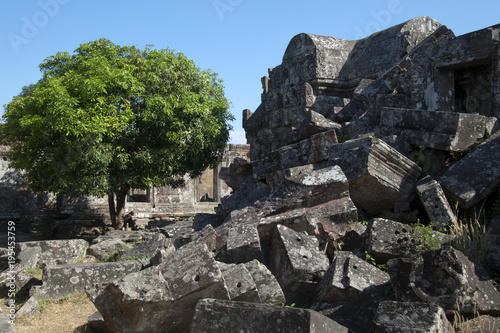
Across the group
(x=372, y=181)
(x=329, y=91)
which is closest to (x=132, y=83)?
(x=329, y=91)

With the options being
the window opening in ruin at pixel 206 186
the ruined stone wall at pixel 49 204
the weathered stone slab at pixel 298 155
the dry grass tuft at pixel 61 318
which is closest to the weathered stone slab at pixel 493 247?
the weathered stone slab at pixel 298 155

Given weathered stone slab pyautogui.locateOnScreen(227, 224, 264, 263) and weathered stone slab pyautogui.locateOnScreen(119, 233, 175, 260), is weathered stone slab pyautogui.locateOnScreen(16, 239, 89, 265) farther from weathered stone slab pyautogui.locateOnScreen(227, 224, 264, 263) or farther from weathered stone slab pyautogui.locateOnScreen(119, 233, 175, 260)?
weathered stone slab pyautogui.locateOnScreen(227, 224, 264, 263)

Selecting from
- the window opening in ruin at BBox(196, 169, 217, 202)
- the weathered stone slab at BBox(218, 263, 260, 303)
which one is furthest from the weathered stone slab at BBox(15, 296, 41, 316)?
the window opening in ruin at BBox(196, 169, 217, 202)

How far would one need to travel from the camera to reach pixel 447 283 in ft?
13.4

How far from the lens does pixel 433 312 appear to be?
3455 mm

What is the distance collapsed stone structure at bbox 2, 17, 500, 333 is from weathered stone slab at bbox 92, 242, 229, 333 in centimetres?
1

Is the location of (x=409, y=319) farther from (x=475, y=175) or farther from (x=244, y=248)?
(x=475, y=175)

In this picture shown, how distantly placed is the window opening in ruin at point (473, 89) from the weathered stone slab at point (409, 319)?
5.97 meters

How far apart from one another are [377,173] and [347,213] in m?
0.82

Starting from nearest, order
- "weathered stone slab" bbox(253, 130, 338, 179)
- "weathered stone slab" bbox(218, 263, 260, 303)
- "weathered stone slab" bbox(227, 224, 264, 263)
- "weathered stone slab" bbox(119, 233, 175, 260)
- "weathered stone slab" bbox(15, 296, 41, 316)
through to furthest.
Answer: "weathered stone slab" bbox(218, 263, 260, 303), "weathered stone slab" bbox(227, 224, 264, 263), "weathered stone slab" bbox(15, 296, 41, 316), "weathered stone slab" bbox(119, 233, 175, 260), "weathered stone slab" bbox(253, 130, 338, 179)

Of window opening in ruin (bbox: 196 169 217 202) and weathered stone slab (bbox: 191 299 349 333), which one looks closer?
weathered stone slab (bbox: 191 299 349 333)

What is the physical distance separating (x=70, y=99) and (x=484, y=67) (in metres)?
9.09

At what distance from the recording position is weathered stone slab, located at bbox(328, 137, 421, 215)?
6.40m

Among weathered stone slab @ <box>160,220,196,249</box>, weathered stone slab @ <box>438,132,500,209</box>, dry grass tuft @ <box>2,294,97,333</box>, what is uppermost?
weathered stone slab @ <box>438,132,500,209</box>
